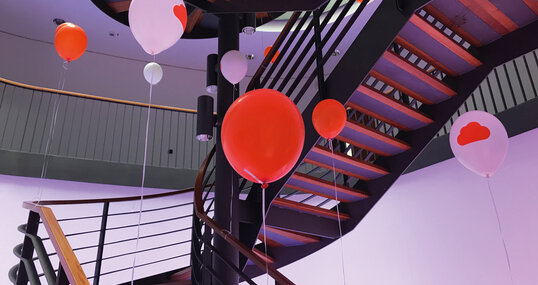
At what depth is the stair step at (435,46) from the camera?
2.63 metres

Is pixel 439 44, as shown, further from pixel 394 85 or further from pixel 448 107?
pixel 448 107

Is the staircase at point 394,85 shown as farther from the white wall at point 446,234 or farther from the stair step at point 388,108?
the white wall at point 446,234

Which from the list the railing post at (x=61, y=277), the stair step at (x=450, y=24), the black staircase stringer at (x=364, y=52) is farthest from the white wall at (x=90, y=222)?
the stair step at (x=450, y=24)

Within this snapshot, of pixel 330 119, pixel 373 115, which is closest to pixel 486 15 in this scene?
pixel 373 115

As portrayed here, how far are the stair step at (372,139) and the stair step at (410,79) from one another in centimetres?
38

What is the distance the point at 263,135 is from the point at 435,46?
68.9 inches

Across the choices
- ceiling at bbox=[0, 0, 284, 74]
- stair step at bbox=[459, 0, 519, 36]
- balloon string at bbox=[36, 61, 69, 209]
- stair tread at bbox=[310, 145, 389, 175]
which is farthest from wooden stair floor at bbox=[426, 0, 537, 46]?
ceiling at bbox=[0, 0, 284, 74]

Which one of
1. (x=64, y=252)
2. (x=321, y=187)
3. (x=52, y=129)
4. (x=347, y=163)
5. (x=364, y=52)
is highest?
(x=52, y=129)

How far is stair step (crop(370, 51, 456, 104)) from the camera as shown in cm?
274

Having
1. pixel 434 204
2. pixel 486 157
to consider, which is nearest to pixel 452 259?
pixel 434 204

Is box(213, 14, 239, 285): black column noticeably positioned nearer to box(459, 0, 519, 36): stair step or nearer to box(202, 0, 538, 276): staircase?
box(202, 0, 538, 276): staircase

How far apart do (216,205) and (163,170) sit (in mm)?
3194

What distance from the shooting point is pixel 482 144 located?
8.66ft

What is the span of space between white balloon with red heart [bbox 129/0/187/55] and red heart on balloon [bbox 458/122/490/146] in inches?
79.6
